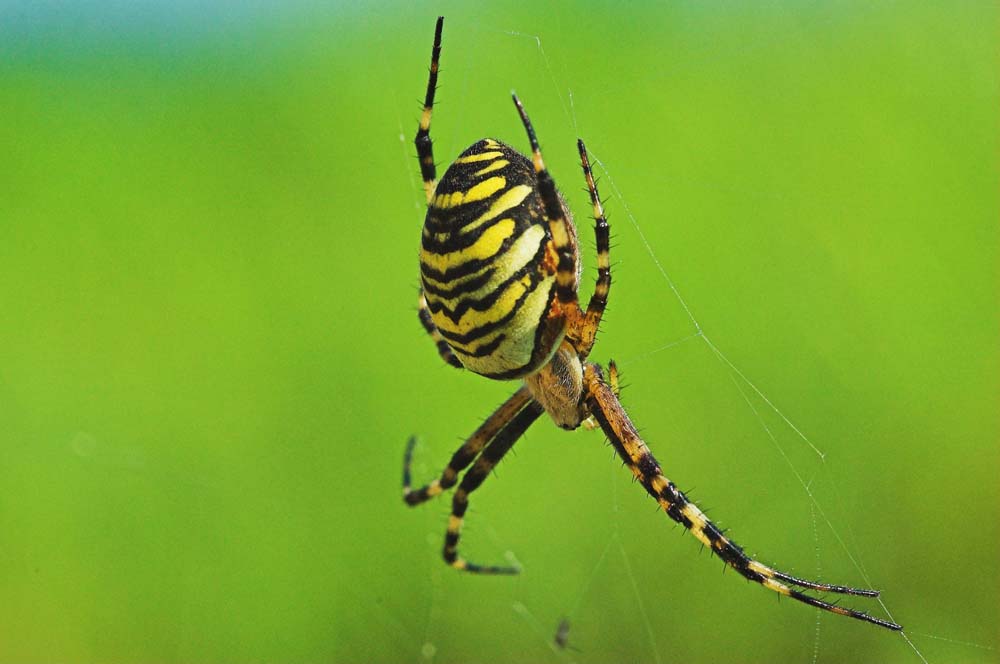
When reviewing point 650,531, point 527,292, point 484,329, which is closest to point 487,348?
point 484,329

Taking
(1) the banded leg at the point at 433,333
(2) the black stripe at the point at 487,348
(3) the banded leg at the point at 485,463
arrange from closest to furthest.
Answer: (2) the black stripe at the point at 487,348 < (1) the banded leg at the point at 433,333 < (3) the banded leg at the point at 485,463

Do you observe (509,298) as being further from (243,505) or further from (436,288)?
(243,505)

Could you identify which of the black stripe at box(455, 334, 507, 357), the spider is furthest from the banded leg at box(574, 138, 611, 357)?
the black stripe at box(455, 334, 507, 357)

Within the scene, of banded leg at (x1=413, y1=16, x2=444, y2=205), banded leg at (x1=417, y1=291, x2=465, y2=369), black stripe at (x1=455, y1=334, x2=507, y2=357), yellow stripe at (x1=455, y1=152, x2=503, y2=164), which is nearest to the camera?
yellow stripe at (x1=455, y1=152, x2=503, y2=164)

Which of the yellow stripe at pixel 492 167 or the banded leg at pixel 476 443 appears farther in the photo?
the banded leg at pixel 476 443

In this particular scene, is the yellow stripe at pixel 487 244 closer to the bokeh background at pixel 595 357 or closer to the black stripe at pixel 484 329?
the black stripe at pixel 484 329

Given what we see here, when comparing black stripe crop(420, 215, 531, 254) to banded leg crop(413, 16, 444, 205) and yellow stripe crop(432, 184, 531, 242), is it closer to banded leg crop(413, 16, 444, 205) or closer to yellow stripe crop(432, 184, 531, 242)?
yellow stripe crop(432, 184, 531, 242)

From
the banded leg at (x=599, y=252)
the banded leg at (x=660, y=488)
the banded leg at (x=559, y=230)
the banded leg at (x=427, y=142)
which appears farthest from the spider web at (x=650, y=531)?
the banded leg at (x=559, y=230)

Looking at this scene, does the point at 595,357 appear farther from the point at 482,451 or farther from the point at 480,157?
the point at 480,157
